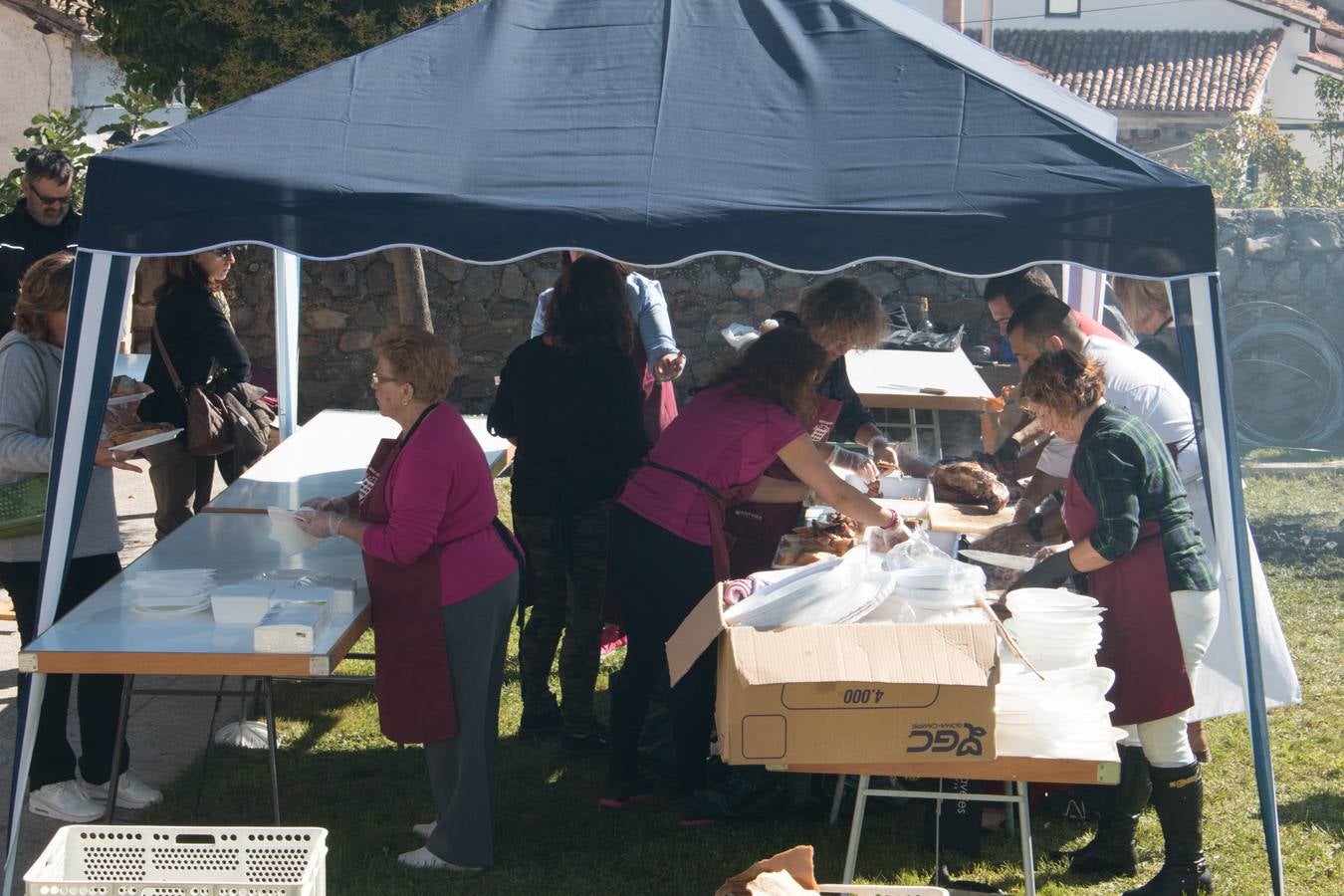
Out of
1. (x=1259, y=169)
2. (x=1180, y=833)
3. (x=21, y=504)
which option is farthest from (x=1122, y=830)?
(x=1259, y=169)

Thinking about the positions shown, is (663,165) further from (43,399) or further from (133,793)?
(133,793)

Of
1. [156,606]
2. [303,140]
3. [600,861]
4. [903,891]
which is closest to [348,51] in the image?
[303,140]

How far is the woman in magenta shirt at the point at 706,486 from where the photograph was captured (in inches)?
150

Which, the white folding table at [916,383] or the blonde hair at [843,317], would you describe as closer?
the blonde hair at [843,317]

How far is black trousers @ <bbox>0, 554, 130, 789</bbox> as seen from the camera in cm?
388

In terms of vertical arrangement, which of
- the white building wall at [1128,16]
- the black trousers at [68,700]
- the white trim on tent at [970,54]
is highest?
the white building wall at [1128,16]

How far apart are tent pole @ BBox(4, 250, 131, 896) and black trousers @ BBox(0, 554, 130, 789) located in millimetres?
254

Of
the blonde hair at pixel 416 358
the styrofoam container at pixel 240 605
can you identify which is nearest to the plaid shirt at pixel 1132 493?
the blonde hair at pixel 416 358

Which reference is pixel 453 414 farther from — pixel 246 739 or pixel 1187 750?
pixel 1187 750

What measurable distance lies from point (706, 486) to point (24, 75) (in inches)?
428

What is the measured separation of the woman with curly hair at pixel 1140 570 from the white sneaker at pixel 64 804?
2829 mm

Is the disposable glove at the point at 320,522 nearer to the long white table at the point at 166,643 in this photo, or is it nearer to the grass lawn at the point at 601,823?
the long white table at the point at 166,643

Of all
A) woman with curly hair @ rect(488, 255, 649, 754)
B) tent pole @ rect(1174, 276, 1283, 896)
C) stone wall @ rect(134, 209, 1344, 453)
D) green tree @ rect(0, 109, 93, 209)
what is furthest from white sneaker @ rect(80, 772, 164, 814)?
green tree @ rect(0, 109, 93, 209)

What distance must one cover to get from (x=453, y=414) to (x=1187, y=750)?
2167mm
